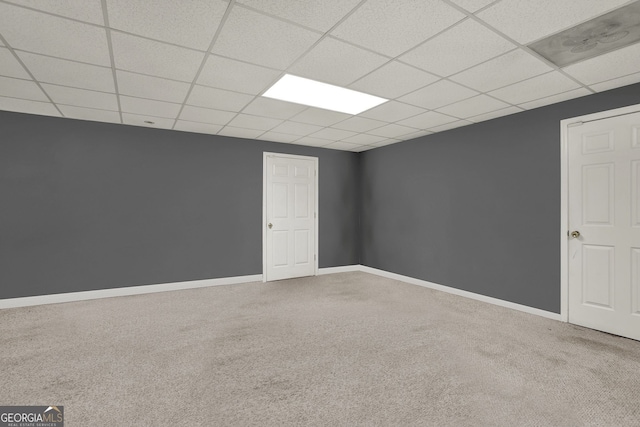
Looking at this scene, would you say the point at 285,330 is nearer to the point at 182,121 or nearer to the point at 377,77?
the point at 377,77

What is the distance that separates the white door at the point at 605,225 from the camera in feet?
10.6

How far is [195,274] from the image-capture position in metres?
5.26

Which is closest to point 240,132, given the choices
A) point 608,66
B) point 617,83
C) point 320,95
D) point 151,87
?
point 151,87

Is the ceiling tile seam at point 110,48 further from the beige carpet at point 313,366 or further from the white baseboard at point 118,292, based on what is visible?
the white baseboard at point 118,292

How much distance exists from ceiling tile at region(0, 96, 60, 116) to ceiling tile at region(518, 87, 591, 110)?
5967 mm

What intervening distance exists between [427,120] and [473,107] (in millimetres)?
694

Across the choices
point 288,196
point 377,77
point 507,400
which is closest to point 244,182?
point 288,196

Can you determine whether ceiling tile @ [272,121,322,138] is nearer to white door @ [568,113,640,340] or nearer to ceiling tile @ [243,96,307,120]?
ceiling tile @ [243,96,307,120]

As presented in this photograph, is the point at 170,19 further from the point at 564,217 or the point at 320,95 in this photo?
the point at 564,217

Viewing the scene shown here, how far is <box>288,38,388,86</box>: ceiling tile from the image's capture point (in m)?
2.52

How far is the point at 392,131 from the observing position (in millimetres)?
5125

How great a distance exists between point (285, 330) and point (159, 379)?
1330 millimetres

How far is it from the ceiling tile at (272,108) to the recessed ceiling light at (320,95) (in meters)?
0.13

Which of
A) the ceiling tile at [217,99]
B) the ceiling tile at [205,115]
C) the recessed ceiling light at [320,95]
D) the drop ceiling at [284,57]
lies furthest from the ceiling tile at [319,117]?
the ceiling tile at [205,115]
